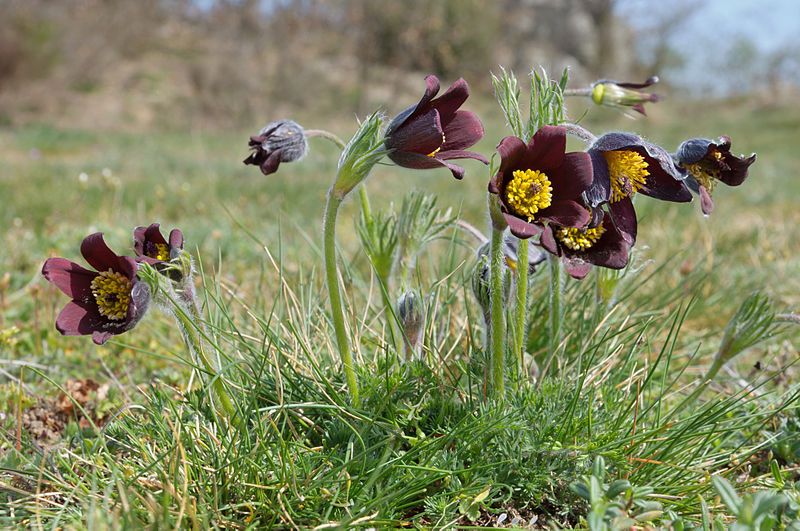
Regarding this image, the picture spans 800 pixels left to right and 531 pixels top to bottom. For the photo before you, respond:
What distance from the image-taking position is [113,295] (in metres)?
1.45

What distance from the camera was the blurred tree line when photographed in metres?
15.2

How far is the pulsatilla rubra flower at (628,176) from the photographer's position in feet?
4.48

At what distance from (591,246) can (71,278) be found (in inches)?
44.3

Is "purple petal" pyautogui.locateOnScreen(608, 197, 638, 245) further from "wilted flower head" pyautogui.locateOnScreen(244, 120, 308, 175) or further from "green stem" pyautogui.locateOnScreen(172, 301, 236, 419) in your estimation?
"green stem" pyautogui.locateOnScreen(172, 301, 236, 419)

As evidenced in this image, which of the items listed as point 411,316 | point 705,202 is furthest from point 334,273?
point 705,202

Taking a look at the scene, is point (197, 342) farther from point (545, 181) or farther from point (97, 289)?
point (545, 181)

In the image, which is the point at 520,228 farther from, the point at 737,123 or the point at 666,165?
the point at 737,123

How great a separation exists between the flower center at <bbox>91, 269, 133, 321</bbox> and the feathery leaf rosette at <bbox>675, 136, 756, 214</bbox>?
1250 mm

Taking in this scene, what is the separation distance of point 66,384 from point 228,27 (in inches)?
696

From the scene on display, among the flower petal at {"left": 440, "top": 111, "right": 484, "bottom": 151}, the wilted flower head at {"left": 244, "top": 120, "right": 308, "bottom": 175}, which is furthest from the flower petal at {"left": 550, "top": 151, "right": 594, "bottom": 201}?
the wilted flower head at {"left": 244, "top": 120, "right": 308, "bottom": 175}

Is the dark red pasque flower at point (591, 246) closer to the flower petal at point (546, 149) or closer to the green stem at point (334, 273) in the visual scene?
the flower petal at point (546, 149)

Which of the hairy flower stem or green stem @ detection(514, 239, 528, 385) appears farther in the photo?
green stem @ detection(514, 239, 528, 385)

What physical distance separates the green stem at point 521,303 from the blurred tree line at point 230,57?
49.9 feet

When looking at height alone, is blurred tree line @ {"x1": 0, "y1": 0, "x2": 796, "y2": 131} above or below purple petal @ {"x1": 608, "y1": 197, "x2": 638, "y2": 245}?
above
